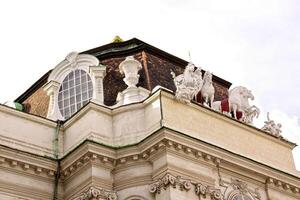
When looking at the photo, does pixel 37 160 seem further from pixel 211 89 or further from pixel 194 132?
pixel 211 89

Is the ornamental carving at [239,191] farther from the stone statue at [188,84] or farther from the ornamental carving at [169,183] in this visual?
the stone statue at [188,84]

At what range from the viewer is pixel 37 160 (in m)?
21.0

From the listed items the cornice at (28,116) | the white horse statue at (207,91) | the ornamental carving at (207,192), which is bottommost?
the ornamental carving at (207,192)

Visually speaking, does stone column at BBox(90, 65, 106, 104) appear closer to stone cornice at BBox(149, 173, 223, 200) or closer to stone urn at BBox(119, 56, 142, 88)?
stone urn at BBox(119, 56, 142, 88)

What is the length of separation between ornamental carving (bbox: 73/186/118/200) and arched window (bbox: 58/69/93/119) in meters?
4.76

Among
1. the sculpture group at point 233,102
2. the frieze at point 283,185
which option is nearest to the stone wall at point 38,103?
the sculpture group at point 233,102

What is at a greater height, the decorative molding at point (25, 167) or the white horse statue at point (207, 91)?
the white horse statue at point (207, 91)

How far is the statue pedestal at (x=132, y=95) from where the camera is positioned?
2262 centimetres

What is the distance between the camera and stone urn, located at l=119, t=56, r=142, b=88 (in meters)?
23.2

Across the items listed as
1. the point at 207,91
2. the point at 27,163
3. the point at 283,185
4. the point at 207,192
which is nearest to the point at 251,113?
the point at 207,91

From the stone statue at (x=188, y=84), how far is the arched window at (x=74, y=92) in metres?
3.76

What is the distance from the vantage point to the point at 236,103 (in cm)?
2419

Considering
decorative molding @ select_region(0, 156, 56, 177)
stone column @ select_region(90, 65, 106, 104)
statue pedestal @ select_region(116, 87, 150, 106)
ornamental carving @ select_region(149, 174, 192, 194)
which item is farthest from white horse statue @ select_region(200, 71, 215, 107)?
decorative molding @ select_region(0, 156, 56, 177)

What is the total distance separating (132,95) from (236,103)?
390cm
